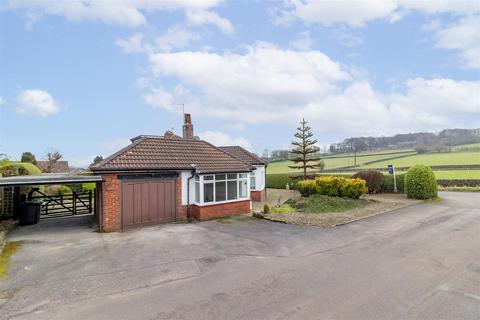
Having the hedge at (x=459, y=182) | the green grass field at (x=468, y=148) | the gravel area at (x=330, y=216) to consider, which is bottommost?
the gravel area at (x=330, y=216)

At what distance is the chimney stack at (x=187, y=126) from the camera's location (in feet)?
61.1

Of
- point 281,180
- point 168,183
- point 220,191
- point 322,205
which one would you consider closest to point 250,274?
point 168,183

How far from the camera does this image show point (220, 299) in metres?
5.25

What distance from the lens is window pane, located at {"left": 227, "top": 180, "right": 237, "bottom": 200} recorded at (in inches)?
567

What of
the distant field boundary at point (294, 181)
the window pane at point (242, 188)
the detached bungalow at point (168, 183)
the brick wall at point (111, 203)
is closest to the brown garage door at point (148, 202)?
the detached bungalow at point (168, 183)

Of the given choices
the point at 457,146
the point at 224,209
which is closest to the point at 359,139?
the point at 457,146

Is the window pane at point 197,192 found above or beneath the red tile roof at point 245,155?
beneath

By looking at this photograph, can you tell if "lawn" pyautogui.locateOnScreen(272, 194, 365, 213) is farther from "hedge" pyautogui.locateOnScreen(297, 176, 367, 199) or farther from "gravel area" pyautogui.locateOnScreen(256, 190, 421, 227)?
"hedge" pyautogui.locateOnScreen(297, 176, 367, 199)

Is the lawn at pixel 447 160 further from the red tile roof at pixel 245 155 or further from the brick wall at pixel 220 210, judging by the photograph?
the brick wall at pixel 220 210

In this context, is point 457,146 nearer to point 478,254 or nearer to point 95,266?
point 478,254

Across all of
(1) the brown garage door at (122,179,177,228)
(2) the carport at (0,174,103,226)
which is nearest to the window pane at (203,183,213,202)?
(1) the brown garage door at (122,179,177,228)

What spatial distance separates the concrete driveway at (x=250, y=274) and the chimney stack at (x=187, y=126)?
8.82 m

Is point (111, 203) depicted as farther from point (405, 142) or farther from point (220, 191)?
A: point (405, 142)

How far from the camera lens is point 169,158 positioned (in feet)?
43.9
